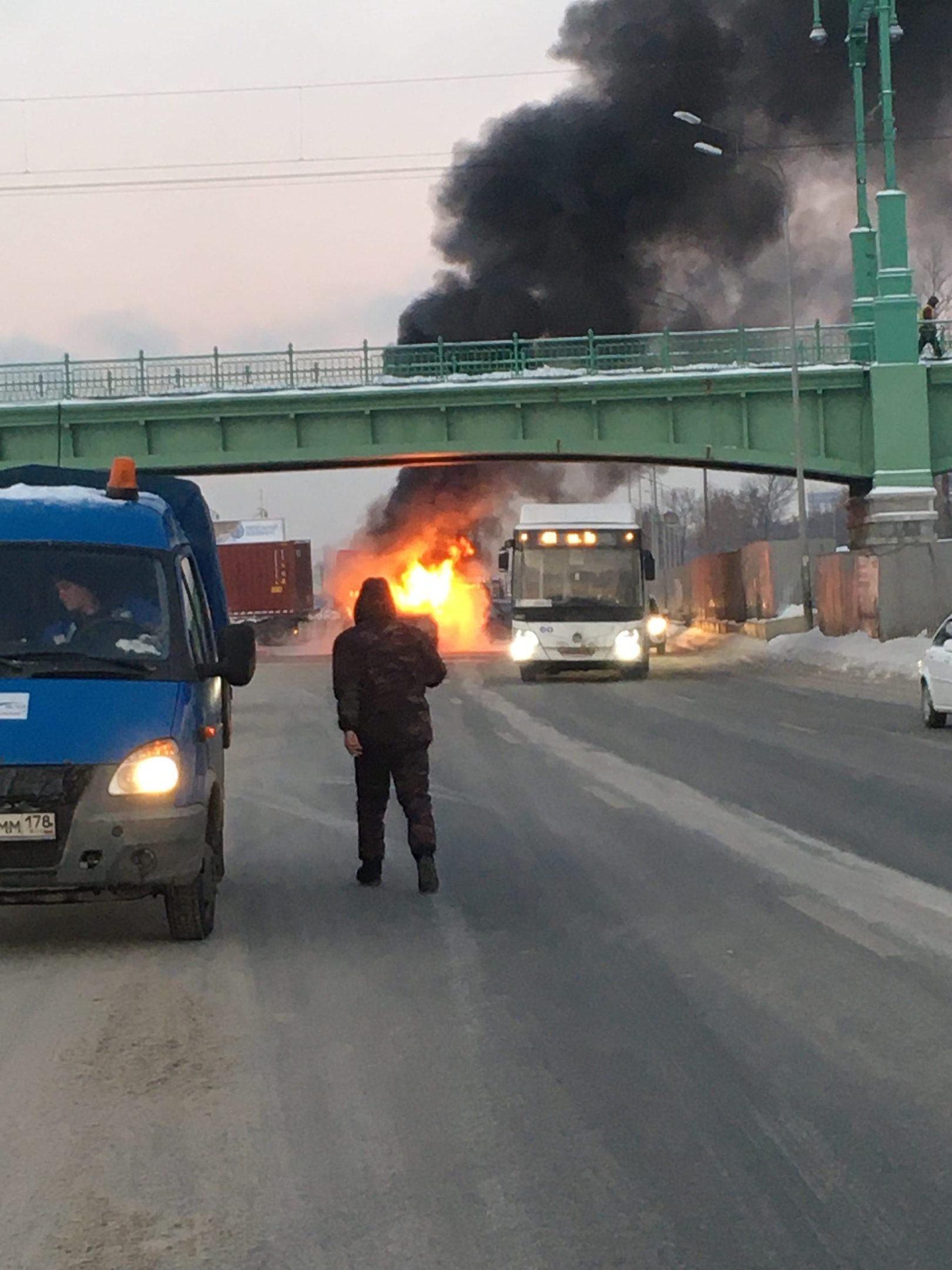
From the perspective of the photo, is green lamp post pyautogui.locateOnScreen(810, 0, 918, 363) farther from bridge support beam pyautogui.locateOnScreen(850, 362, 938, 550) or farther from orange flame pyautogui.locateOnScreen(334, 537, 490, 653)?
orange flame pyautogui.locateOnScreen(334, 537, 490, 653)

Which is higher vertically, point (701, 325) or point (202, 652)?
point (701, 325)

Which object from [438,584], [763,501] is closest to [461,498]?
[438,584]

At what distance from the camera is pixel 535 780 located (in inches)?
680

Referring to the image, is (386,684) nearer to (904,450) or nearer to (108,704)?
(108,704)

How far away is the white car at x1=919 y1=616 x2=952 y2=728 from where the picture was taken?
21.9m

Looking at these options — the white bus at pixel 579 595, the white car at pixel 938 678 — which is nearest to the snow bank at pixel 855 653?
the white bus at pixel 579 595

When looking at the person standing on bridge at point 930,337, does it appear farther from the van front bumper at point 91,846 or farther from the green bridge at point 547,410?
the van front bumper at point 91,846

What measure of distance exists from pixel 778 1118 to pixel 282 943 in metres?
3.69

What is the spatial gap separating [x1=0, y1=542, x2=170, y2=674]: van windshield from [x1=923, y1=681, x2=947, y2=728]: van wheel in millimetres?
14526

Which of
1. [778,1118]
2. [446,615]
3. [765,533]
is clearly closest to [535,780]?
[778,1118]

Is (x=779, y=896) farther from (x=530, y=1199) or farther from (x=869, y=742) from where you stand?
(x=869, y=742)

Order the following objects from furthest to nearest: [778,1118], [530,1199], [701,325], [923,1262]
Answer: [701,325] → [778,1118] → [530,1199] → [923,1262]

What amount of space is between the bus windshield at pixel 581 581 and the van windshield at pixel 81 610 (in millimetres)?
27543

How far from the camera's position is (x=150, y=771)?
8734mm
